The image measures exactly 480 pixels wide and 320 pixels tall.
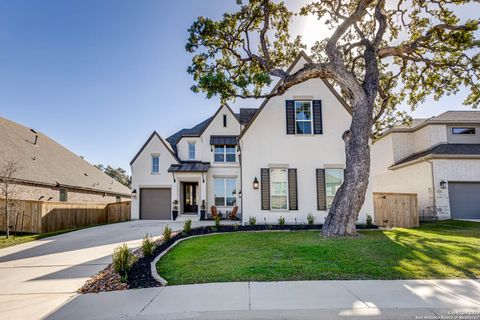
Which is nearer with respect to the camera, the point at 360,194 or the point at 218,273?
the point at 218,273

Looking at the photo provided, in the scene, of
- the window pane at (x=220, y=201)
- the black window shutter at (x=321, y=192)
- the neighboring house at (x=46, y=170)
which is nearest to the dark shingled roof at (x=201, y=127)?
the window pane at (x=220, y=201)

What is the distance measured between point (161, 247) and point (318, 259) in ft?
15.9

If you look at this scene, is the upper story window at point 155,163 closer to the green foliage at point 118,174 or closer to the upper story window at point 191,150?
the upper story window at point 191,150

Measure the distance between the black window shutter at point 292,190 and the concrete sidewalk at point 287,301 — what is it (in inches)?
313

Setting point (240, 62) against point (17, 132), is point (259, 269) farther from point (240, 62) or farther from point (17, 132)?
point (17, 132)

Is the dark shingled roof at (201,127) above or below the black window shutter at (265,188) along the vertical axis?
above

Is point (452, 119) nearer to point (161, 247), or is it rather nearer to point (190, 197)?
point (190, 197)

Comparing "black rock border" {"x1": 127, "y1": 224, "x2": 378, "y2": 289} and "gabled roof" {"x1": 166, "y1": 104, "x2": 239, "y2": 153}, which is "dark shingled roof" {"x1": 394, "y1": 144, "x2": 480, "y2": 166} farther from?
"gabled roof" {"x1": 166, "y1": 104, "x2": 239, "y2": 153}

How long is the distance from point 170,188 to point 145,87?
26.9 ft

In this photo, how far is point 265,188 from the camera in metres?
13.4

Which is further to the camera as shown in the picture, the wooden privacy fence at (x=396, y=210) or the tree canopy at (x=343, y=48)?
the wooden privacy fence at (x=396, y=210)

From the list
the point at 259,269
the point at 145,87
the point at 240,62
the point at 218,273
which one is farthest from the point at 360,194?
the point at 145,87

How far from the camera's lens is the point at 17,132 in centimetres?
1950

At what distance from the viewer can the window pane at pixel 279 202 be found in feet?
43.9
